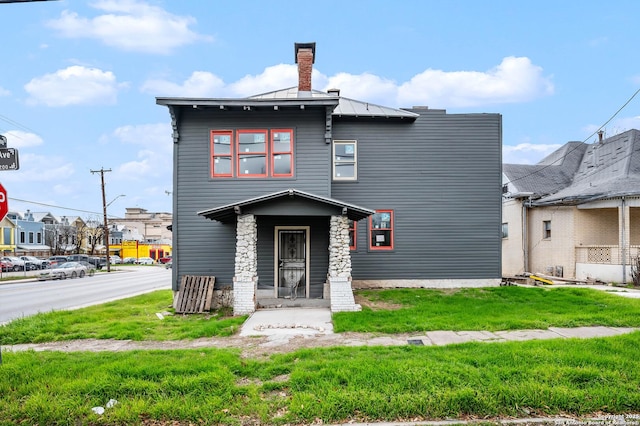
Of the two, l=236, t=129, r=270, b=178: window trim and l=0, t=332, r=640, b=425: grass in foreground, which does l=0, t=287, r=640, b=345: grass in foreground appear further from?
l=236, t=129, r=270, b=178: window trim

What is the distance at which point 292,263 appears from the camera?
41.5 feet

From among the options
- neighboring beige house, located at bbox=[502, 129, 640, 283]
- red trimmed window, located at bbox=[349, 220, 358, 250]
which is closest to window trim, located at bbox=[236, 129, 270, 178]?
red trimmed window, located at bbox=[349, 220, 358, 250]

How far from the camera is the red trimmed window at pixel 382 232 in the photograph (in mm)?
14312

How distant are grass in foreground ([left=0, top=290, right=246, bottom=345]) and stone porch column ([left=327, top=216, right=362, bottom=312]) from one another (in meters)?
2.54

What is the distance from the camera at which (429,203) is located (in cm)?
1437

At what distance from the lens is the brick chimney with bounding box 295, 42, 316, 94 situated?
14.7 meters

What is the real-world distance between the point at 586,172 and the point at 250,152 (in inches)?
798

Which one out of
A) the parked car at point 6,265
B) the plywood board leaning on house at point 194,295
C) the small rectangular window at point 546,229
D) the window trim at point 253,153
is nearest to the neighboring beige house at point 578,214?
the small rectangular window at point 546,229

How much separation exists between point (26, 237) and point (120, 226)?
35.5m

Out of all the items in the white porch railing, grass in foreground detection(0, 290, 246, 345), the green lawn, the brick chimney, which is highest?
the brick chimney

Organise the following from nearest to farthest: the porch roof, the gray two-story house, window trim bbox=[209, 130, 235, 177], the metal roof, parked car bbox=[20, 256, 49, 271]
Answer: the porch roof → the gray two-story house → window trim bbox=[209, 130, 235, 177] → the metal roof → parked car bbox=[20, 256, 49, 271]

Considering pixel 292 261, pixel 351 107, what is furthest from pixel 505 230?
pixel 292 261

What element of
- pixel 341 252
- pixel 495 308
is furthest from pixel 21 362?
pixel 495 308

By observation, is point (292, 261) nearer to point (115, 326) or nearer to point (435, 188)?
point (115, 326)
